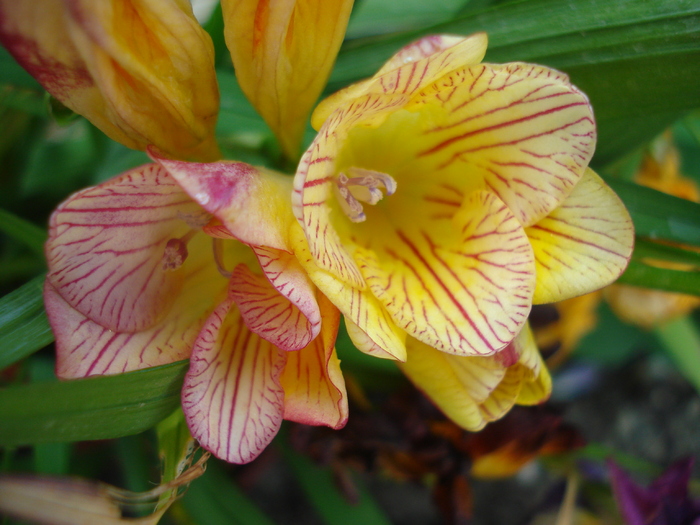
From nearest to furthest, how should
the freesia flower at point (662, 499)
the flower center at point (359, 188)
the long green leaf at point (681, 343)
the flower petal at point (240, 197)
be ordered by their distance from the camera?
the flower petal at point (240, 197) → the flower center at point (359, 188) → the freesia flower at point (662, 499) → the long green leaf at point (681, 343)

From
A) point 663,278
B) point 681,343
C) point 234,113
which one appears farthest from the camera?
point 681,343

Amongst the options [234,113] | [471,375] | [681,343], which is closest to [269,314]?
[471,375]

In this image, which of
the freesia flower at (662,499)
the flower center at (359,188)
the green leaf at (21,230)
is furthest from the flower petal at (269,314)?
the freesia flower at (662,499)

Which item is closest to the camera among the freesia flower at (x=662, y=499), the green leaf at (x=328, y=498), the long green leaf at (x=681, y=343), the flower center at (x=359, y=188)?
the flower center at (x=359, y=188)

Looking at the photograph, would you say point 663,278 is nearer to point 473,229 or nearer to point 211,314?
point 473,229

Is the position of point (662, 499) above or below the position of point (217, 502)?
above

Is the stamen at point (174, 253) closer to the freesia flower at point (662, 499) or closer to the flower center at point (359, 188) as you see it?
the flower center at point (359, 188)

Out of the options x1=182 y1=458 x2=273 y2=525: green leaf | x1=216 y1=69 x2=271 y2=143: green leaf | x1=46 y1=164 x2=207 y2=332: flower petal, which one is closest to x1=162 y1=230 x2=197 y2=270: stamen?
x1=46 y1=164 x2=207 y2=332: flower petal

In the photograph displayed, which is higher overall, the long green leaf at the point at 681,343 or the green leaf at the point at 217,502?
the long green leaf at the point at 681,343
